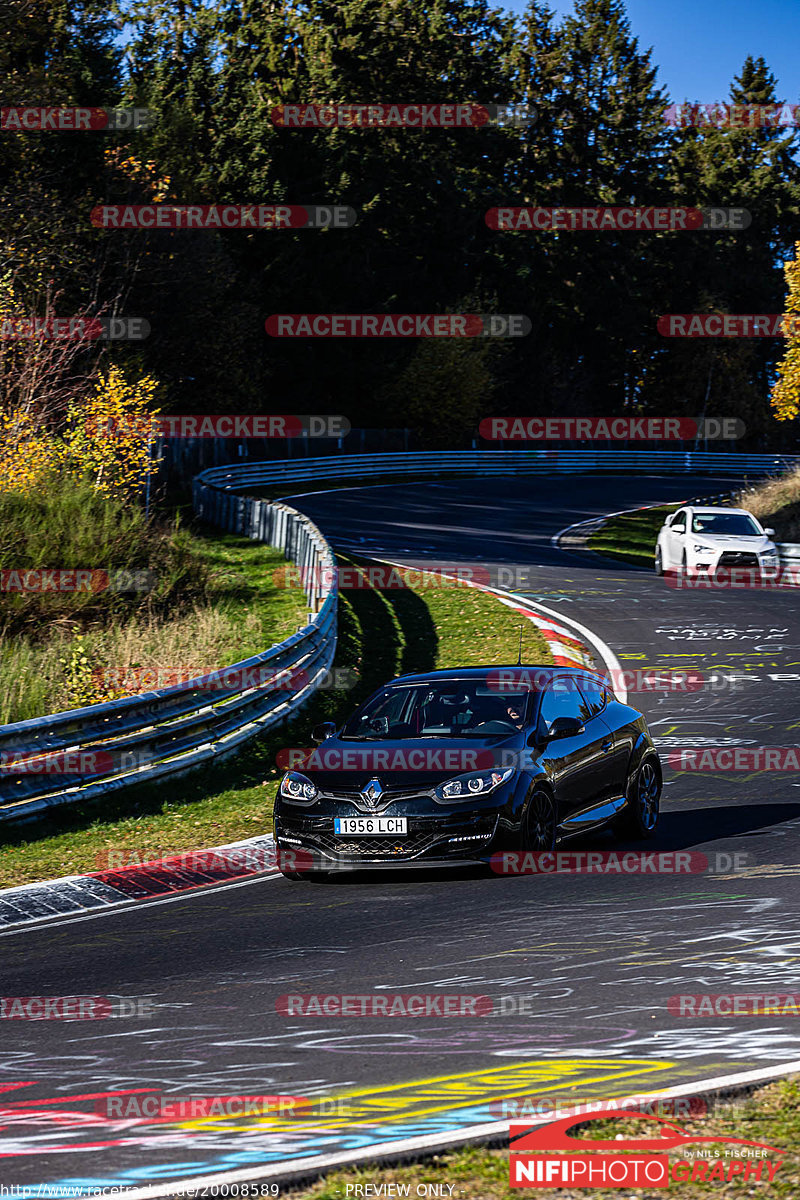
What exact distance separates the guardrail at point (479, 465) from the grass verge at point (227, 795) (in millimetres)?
17785

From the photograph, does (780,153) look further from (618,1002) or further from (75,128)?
(618,1002)

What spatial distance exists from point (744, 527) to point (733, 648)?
316 inches

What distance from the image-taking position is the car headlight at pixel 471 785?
9812 mm

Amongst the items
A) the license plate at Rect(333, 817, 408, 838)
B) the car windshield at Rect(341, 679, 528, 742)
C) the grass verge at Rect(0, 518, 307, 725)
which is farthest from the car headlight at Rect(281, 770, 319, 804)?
the grass verge at Rect(0, 518, 307, 725)

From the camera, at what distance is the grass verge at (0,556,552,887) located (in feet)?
39.1

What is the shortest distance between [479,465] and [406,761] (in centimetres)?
5126

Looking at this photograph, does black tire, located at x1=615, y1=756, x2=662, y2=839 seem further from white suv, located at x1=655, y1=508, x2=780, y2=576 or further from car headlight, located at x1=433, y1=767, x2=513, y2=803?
white suv, located at x1=655, y1=508, x2=780, y2=576

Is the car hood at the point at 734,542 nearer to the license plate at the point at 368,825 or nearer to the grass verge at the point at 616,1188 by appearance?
the license plate at the point at 368,825

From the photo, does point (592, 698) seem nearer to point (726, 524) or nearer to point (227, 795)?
point (227, 795)

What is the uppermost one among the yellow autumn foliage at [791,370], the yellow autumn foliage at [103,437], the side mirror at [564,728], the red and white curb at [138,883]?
the yellow autumn foliage at [791,370]

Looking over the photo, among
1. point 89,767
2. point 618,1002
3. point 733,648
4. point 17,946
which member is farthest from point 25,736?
point 733,648

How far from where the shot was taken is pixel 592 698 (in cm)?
1188

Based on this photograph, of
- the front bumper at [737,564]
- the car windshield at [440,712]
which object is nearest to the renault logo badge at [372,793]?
the car windshield at [440,712]

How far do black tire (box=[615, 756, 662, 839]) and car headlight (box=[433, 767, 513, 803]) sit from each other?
1.83 metres
